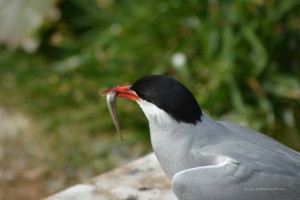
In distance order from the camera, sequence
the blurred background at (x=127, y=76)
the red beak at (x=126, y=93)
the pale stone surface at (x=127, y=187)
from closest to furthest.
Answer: the red beak at (x=126, y=93) < the pale stone surface at (x=127, y=187) < the blurred background at (x=127, y=76)

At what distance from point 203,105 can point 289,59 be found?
21.6 inches

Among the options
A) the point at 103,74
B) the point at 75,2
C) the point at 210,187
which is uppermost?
the point at 75,2

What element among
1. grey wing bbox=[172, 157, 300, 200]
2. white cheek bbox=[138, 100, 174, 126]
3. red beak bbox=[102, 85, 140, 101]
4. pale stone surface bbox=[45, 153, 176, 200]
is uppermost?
red beak bbox=[102, 85, 140, 101]

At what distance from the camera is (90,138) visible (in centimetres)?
317

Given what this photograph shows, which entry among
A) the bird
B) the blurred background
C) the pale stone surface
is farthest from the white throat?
the blurred background

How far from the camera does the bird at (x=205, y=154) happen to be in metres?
1.59

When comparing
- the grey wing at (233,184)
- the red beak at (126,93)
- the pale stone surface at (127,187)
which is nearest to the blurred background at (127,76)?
the pale stone surface at (127,187)

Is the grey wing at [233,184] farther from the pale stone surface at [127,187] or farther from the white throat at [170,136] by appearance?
the pale stone surface at [127,187]

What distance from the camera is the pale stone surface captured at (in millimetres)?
1994

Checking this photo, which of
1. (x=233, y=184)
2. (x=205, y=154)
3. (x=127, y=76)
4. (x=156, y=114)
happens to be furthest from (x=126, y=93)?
(x=127, y=76)

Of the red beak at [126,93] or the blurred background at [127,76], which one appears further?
the blurred background at [127,76]

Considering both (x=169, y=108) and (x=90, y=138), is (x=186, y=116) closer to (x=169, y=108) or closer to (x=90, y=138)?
(x=169, y=108)

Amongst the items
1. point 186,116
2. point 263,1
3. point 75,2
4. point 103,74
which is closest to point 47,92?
point 103,74

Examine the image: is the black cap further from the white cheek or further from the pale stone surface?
the pale stone surface
